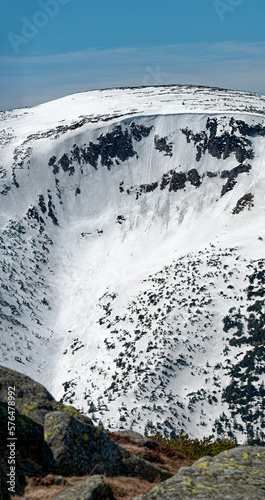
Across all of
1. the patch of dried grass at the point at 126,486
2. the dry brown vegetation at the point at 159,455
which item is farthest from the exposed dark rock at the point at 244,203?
the patch of dried grass at the point at 126,486

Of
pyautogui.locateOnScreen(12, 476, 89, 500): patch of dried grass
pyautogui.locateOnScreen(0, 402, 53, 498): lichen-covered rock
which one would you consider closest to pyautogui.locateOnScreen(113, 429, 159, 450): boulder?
pyautogui.locateOnScreen(0, 402, 53, 498): lichen-covered rock

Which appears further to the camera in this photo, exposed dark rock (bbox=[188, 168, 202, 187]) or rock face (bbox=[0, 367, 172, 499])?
exposed dark rock (bbox=[188, 168, 202, 187])

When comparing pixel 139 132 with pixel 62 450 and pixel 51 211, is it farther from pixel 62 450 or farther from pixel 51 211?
pixel 62 450

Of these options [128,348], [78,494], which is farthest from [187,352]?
[78,494]

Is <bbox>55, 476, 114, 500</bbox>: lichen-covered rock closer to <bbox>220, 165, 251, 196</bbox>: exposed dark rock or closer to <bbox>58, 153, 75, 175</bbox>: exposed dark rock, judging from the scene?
<bbox>220, 165, 251, 196</bbox>: exposed dark rock

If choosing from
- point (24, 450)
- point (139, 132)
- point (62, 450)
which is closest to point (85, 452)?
point (62, 450)
